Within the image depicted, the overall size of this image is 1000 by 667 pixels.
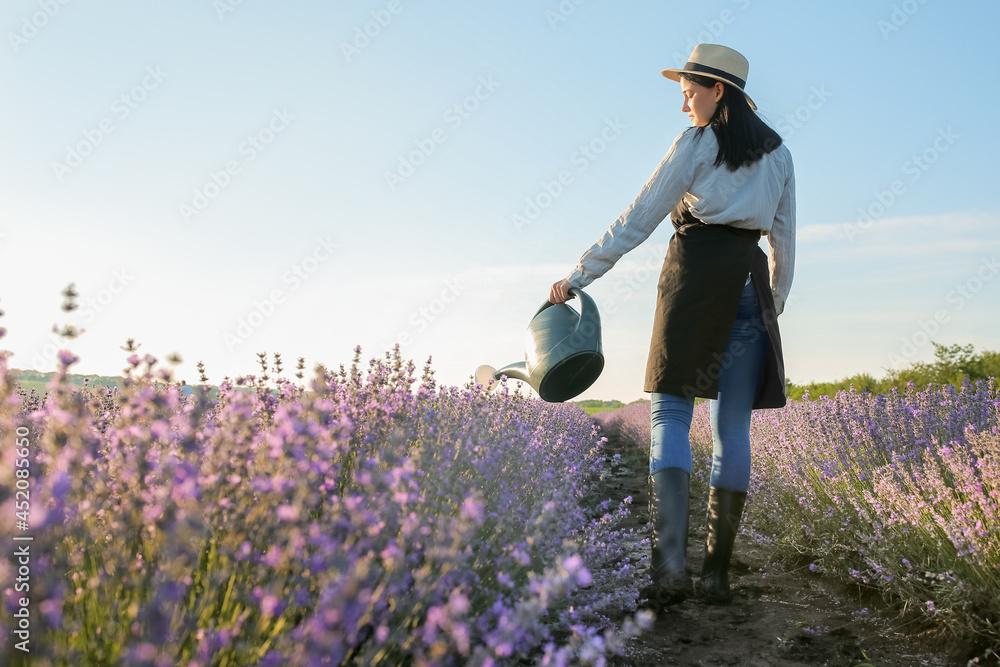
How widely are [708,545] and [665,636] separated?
481 mm

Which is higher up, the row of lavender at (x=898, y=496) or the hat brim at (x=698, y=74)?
the hat brim at (x=698, y=74)

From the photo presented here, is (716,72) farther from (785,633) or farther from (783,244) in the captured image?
(785,633)

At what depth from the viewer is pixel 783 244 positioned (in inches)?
112

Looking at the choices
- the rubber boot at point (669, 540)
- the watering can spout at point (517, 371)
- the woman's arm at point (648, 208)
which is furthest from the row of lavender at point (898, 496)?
the watering can spout at point (517, 371)

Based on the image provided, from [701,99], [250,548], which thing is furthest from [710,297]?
[250,548]

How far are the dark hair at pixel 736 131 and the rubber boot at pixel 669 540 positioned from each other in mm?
1223

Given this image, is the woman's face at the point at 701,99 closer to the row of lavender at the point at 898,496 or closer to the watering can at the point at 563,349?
the watering can at the point at 563,349

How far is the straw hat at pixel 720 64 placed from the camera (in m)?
2.59

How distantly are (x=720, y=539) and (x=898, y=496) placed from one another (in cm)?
66

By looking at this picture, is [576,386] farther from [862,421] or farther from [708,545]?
[862,421]

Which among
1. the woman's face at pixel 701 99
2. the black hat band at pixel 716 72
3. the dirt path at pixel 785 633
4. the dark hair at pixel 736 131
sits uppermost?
the black hat band at pixel 716 72

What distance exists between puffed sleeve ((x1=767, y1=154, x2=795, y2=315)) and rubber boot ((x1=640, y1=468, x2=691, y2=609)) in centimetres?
94

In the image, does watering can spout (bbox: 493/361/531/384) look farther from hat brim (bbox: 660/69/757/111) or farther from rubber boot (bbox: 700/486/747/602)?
hat brim (bbox: 660/69/757/111)

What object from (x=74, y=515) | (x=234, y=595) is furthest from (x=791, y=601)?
(x=74, y=515)
